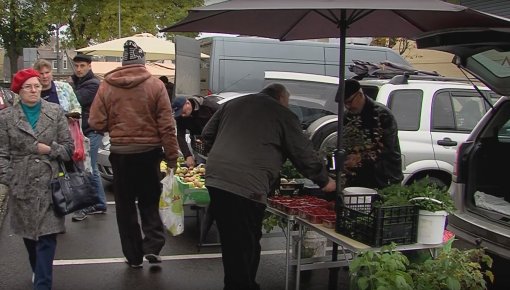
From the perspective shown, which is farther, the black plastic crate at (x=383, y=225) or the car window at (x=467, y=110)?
the car window at (x=467, y=110)

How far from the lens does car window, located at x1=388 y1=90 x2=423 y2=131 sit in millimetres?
6750

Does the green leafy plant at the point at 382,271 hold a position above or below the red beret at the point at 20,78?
below

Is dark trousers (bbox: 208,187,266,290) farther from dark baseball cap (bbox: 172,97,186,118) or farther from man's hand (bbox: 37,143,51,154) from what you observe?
dark baseball cap (bbox: 172,97,186,118)

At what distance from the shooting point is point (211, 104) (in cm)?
604

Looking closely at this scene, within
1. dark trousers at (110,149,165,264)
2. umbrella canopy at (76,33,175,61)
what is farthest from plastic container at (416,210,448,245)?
umbrella canopy at (76,33,175,61)

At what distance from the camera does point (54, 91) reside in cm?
587

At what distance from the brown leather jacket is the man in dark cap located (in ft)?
4.99

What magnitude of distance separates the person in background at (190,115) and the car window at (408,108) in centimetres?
226

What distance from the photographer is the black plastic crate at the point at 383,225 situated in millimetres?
3240

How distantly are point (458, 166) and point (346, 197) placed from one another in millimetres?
1606

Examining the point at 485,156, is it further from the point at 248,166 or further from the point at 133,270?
the point at 133,270

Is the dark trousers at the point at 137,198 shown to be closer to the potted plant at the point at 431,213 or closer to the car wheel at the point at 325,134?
the potted plant at the point at 431,213

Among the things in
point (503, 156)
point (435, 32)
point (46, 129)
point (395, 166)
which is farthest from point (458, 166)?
point (46, 129)

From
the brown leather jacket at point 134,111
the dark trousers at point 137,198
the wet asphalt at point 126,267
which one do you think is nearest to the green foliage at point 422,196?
the wet asphalt at point 126,267
